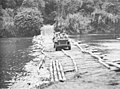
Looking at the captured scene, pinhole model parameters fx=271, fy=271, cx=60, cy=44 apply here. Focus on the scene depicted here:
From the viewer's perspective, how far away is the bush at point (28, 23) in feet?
230

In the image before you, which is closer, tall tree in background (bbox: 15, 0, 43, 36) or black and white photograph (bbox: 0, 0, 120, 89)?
black and white photograph (bbox: 0, 0, 120, 89)

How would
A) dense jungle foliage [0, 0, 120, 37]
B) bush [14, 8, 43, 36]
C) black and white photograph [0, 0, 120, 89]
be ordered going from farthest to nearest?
dense jungle foliage [0, 0, 120, 37] → bush [14, 8, 43, 36] → black and white photograph [0, 0, 120, 89]

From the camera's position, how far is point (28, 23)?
70.5m

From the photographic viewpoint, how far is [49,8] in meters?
96.5

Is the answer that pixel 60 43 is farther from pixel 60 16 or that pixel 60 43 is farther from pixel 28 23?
pixel 60 16

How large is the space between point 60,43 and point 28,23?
140ft

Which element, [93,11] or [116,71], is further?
[93,11]

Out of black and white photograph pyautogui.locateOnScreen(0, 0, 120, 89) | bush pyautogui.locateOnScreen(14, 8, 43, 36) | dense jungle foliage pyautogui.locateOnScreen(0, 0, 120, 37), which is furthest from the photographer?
dense jungle foliage pyautogui.locateOnScreen(0, 0, 120, 37)

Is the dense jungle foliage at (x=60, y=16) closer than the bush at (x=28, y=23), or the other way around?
the bush at (x=28, y=23)

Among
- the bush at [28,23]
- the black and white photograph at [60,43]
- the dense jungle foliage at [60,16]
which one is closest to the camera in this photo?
the black and white photograph at [60,43]

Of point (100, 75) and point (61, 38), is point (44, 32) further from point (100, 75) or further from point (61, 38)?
point (100, 75)

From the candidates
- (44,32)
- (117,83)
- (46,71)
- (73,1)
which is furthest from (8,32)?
(117,83)

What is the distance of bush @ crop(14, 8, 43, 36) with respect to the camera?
2766 inches

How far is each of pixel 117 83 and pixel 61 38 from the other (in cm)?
1817
